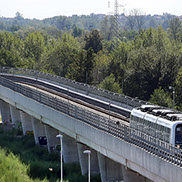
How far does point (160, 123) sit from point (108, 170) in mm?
8100

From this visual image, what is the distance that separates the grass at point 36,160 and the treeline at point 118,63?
1977 centimetres

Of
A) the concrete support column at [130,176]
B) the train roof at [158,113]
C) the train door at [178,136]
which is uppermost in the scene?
the train roof at [158,113]

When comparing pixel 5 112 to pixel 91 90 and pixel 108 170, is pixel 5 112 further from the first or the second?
pixel 108 170

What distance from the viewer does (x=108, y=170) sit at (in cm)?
3681

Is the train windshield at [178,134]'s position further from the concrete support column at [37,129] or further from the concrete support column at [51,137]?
the concrete support column at [37,129]

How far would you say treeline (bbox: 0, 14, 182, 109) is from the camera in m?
74.7

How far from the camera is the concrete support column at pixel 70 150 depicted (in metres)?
43.8

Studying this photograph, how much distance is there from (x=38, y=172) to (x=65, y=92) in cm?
2423

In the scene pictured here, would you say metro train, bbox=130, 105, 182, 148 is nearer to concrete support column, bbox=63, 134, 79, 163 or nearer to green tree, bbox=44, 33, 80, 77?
concrete support column, bbox=63, 134, 79, 163

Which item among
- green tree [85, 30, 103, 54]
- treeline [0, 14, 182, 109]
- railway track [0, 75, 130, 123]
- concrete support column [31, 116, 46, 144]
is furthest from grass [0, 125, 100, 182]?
green tree [85, 30, 103, 54]

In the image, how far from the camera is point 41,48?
123188mm

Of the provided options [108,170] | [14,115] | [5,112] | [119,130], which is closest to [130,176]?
[119,130]

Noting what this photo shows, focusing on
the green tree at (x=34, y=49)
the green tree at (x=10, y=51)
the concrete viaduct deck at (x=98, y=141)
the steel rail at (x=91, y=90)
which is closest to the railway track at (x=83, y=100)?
the steel rail at (x=91, y=90)

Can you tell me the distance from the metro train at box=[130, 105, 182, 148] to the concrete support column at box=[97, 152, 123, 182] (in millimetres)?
3807
